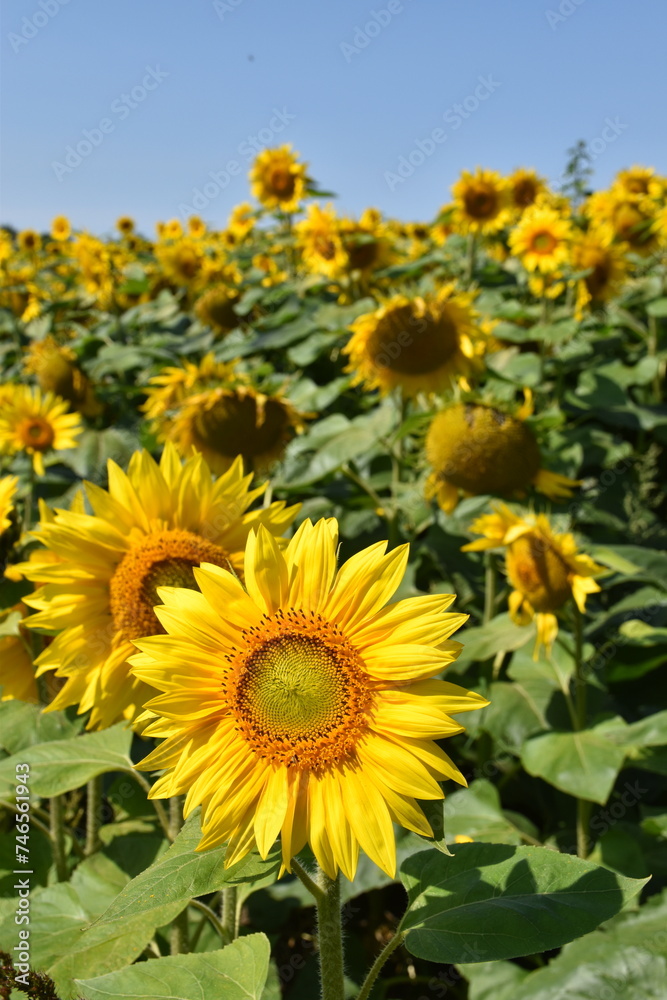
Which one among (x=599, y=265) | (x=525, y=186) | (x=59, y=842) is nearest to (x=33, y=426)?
(x=59, y=842)

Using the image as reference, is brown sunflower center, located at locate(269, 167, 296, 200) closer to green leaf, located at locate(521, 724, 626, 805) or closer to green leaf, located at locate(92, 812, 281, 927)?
green leaf, located at locate(521, 724, 626, 805)

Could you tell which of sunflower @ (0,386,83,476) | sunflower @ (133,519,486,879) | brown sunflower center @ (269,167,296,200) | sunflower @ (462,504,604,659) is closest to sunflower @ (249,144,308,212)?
brown sunflower center @ (269,167,296,200)

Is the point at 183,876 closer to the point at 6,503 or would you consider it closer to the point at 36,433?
the point at 6,503

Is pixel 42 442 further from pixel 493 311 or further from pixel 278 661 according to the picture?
pixel 278 661

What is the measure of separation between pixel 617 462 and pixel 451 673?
6.55 ft

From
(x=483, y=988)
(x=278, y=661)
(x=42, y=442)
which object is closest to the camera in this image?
(x=278, y=661)

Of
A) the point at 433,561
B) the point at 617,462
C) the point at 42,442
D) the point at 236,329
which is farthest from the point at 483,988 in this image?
the point at 236,329

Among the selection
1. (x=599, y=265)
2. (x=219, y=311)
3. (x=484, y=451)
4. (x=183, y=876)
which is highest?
(x=219, y=311)

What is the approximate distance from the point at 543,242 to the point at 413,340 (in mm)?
1998

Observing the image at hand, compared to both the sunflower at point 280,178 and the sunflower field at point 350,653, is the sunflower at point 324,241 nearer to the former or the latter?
the sunflower field at point 350,653

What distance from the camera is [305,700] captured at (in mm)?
1137

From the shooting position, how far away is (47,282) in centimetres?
1009

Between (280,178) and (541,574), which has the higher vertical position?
(280,178)

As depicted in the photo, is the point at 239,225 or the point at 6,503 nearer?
the point at 6,503
